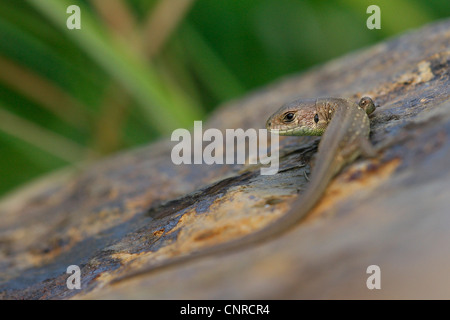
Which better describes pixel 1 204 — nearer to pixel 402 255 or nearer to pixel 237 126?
pixel 237 126

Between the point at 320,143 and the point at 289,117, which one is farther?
the point at 289,117

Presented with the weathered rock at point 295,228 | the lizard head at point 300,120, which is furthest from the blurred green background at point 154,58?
the lizard head at point 300,120

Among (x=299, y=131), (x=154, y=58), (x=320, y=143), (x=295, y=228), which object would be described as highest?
(x=154, y=58)

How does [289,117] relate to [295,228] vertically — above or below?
above

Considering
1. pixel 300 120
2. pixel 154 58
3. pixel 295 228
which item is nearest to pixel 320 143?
pixel 295 228

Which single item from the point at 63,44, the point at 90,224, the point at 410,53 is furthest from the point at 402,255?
the point at 63,44

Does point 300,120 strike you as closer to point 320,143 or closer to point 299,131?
point 299,131

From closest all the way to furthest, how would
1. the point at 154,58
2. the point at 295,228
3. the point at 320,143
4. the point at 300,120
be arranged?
the point at 295,228 < the point at 320,143 < the point at 300,120 < the point at 154,58

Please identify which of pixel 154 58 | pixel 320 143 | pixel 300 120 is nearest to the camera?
pixel 320 143
